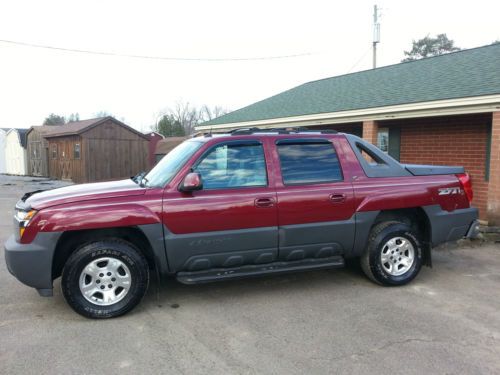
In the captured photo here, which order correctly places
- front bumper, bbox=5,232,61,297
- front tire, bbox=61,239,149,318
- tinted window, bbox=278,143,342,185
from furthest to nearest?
tinted window, bbox=278,143,342,185 → front tire, bbox=61,239,149,318 → front bumper, bbox=5,232,61,297

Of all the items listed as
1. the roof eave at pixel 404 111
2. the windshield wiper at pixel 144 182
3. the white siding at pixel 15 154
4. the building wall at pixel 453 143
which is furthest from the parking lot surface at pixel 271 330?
the white siding at pixel 15 154

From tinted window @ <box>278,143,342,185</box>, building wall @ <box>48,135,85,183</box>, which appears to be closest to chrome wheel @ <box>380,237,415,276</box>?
tinted window @ <box>278,143,342,185</box>

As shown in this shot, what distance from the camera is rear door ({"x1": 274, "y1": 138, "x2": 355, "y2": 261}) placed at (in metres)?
4.75

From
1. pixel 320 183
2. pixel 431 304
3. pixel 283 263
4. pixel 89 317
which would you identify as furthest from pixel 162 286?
pixel 431 304

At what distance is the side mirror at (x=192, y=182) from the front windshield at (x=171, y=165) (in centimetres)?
28

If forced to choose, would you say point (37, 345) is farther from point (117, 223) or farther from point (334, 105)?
point (334, 105)

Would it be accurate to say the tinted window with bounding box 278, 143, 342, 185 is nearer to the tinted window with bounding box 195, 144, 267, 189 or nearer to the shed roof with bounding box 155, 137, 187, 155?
the tinted window with bounding box 195, 144, 267, 189

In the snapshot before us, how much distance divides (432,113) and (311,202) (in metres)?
5.57

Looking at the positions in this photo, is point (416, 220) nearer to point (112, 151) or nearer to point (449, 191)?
point (449, 191)

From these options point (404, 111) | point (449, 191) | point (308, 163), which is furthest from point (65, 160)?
point (449, 191)

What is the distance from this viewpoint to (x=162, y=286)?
5.26m

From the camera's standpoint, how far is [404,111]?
31.5 ft

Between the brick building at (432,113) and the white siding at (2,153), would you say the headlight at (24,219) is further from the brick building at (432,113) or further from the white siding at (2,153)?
the white siding at (2,153)

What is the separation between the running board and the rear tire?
1.36 feet
